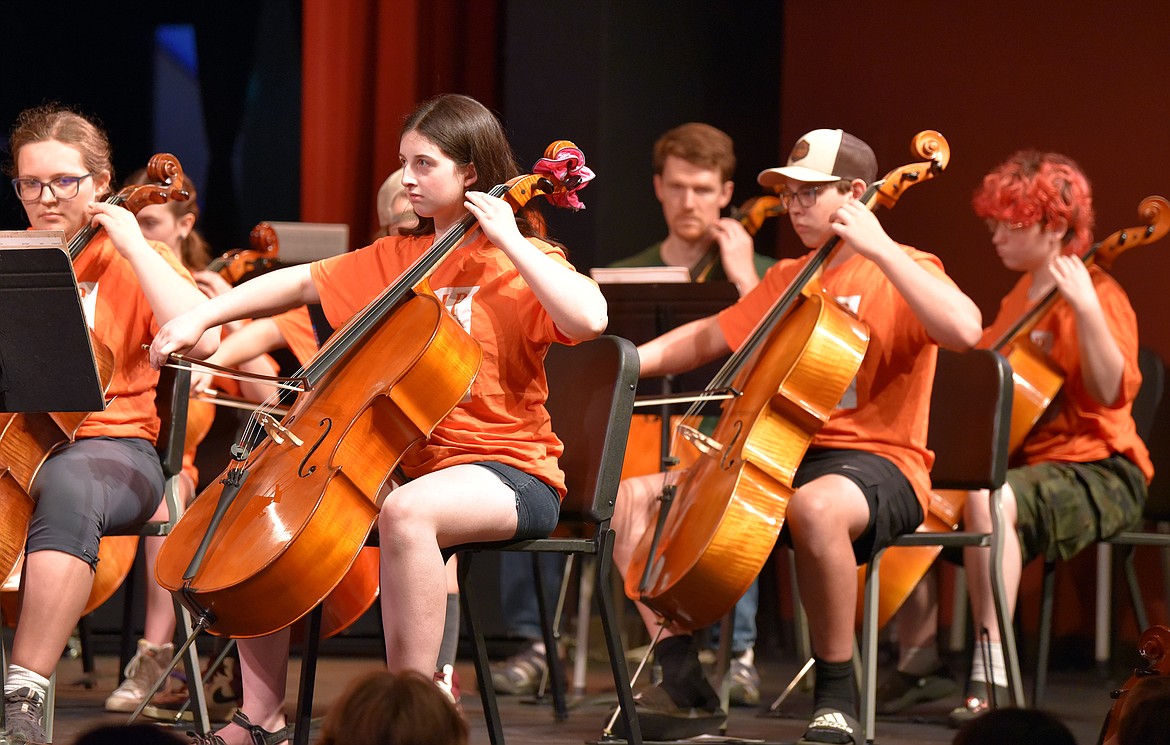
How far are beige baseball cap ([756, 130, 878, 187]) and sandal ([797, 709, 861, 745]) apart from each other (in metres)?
1.11

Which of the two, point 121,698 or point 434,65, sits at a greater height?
point 434,65

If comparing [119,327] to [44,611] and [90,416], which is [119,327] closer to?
[90,416]

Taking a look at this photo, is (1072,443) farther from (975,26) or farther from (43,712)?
(43,712)

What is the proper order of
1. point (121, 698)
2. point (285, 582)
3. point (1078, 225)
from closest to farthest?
point (285, 582), point (121, 698), point (1078, 225)

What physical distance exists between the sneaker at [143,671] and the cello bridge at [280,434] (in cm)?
131

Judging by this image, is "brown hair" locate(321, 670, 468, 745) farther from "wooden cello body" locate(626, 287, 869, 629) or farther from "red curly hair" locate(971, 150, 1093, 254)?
"red curly hair" locate(971, 150, 1093, 254)

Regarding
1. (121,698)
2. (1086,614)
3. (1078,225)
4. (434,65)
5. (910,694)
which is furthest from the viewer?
(434,65)

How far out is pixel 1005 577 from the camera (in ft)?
11.3

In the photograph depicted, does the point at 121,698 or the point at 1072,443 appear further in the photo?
the point at 1072,443

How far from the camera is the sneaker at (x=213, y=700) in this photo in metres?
3.18

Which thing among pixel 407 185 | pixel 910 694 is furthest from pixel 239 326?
pixel 910 694

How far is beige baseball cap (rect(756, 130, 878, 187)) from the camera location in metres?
3.20

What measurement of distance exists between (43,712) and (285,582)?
73 centimetres

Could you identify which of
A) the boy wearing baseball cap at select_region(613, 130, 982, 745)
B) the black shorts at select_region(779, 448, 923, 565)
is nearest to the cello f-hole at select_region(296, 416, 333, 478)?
the boy wearing baseball cap at select_region(613, 130, 982, 745)
